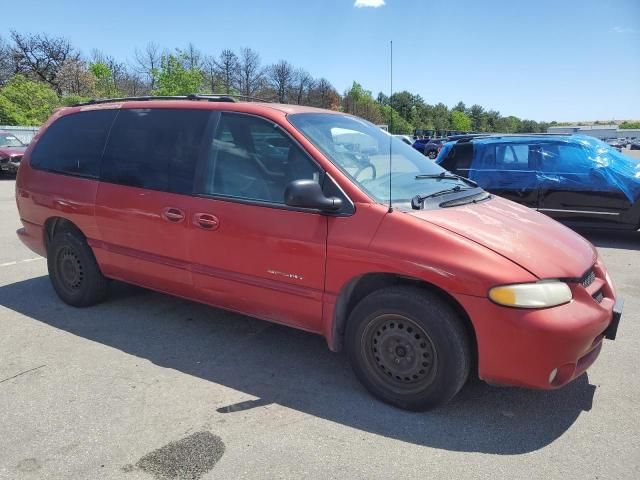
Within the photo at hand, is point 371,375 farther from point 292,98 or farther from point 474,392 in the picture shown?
point 292,98

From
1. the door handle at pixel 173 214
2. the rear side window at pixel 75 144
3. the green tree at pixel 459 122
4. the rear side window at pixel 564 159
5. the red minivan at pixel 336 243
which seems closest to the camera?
the red minivan at pixel 336 243

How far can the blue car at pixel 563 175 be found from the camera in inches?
298

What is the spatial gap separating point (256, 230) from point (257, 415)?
1.17 meters

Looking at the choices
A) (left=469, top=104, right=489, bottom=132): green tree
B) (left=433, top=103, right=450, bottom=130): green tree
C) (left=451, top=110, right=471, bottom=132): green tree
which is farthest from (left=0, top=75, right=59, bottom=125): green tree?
(left=469, top=104, right=489, bottom=132): green tree

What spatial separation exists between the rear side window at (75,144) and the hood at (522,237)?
2.94 metres

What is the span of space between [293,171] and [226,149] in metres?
0.63

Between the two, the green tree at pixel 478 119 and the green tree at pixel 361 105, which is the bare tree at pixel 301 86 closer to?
the green tree at pixel 361 105

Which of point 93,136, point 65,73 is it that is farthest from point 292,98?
point 93,136

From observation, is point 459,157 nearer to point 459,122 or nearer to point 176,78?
point 176,78

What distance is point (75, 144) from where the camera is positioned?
452cm

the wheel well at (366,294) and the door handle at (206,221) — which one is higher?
the door handle at (206,221)

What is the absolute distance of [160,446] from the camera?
2.64 m

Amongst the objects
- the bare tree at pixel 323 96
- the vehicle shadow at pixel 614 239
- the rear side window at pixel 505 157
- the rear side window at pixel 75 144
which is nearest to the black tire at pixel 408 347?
the rear side window at pixel 75 144

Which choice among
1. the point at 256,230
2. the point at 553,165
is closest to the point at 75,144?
the point at 256,230
